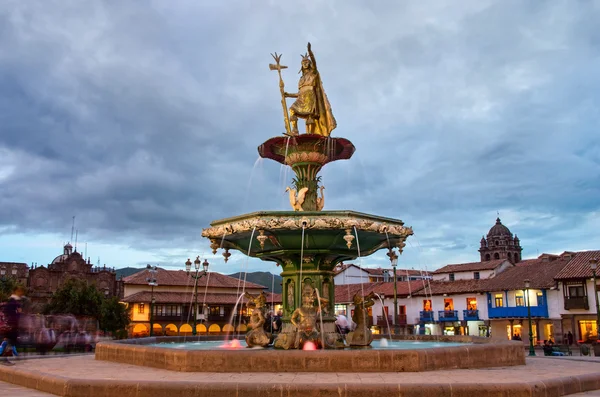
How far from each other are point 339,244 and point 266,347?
281cm

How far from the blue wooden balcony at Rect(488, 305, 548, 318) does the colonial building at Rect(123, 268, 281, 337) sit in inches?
923

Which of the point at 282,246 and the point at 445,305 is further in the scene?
the point at 445,305

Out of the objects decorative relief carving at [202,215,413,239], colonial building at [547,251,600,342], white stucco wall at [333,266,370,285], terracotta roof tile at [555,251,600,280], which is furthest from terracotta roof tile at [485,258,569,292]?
decorative relief carving at [202,215,413,239]

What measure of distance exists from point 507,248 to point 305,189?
103 m

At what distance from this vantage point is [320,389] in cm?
703

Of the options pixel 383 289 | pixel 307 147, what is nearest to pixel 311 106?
pixel 307 147

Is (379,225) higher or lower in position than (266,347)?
higher

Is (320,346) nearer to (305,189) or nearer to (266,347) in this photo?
(266,347)

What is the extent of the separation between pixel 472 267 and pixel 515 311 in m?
14.2

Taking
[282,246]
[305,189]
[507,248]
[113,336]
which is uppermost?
[507,248]

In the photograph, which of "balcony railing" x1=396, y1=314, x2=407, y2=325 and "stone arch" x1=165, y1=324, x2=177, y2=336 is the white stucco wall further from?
"stone arch" x1=165, y1=324, x2=177, y2=336

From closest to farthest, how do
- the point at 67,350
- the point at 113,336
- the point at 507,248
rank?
the point at 67,350 → the point at 113,336 → the point at 507,248

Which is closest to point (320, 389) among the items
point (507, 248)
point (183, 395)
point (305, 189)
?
point (183, 395)

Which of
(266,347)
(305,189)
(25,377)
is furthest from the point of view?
(305,189)
